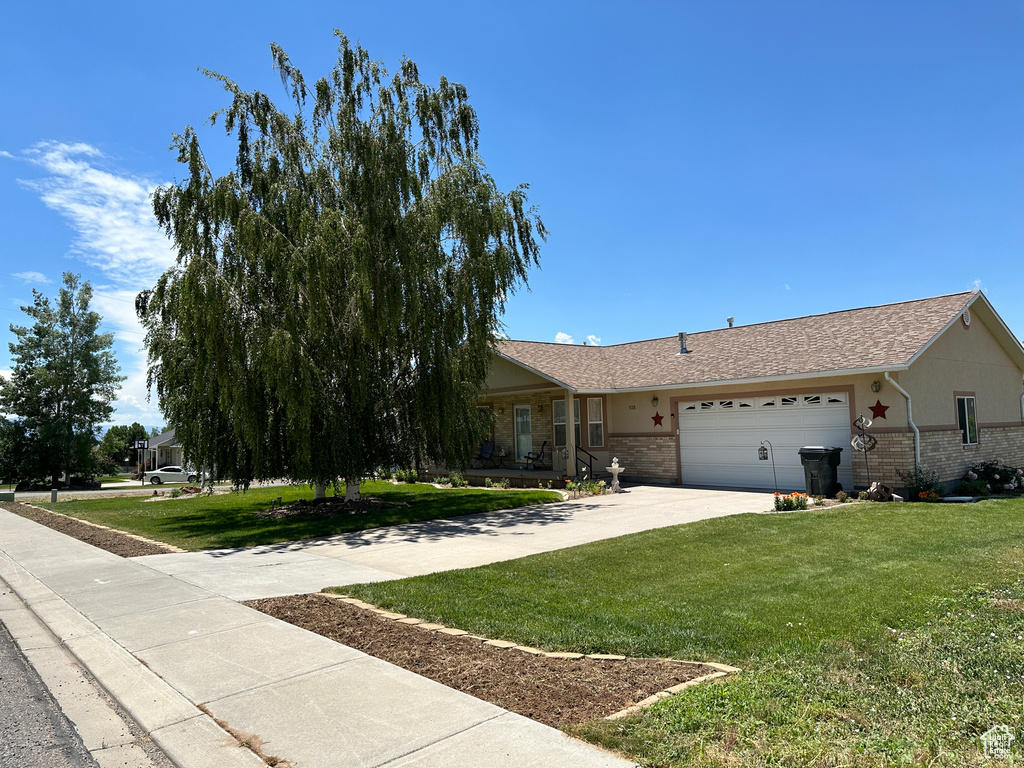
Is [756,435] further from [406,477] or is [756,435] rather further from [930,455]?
[406,477]

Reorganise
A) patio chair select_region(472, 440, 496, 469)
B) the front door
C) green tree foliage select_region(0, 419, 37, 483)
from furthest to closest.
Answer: green tree foliage select_region(0, 419, 37, 483)
patio chair select_region(472, 440, 496, 469)
the front door

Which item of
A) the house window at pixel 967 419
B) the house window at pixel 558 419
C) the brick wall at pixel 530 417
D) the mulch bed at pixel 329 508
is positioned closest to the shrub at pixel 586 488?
the house window at pixel 558 419

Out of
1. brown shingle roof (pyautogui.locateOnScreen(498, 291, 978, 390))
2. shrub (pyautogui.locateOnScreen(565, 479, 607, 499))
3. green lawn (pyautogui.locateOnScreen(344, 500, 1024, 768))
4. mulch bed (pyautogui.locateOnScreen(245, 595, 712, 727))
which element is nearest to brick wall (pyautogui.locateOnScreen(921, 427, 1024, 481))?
brown shingle roof (pyautogui.locateOnScreen(498, 291, 978, 390))

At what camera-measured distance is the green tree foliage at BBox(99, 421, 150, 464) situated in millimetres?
57169

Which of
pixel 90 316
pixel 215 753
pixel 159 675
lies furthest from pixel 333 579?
pixel 90 316

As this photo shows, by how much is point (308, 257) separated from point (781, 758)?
1224 cm

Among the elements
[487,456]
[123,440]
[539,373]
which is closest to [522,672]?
[539,373]

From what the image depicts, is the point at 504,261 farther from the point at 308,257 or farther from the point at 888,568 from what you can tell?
the point at 888,568

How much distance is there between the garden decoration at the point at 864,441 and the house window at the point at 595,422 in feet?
24.7

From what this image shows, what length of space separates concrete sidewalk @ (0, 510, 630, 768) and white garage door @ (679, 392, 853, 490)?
1352 centimetres

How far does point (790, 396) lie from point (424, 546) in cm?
1030

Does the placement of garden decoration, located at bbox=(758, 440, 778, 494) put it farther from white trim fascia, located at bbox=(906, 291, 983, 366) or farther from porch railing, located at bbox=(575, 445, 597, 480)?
porch railing, located at bbox=(575, 445, 597, 480)

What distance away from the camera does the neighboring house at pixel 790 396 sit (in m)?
15.0

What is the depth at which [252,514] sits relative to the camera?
16141 millimetres
